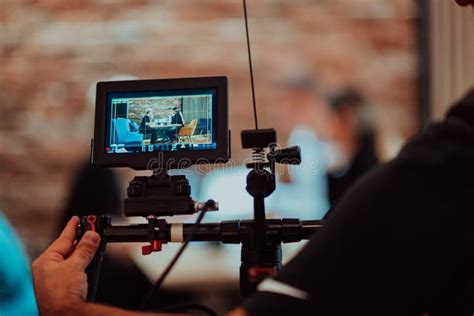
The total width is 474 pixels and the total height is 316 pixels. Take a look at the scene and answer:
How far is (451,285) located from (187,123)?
2.26 ft

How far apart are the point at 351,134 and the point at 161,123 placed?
0.93 metres

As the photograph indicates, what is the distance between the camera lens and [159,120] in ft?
3.79

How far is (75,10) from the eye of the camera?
6.95 ft

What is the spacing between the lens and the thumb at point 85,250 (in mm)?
949

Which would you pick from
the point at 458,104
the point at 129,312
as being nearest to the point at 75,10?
the point at 129,312

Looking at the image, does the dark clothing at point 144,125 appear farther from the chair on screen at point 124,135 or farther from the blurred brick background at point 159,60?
the blurred brick background at point 159,60

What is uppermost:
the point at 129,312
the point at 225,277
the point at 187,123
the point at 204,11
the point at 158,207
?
the point at 204,11

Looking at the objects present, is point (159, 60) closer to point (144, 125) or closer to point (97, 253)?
point (144, 125)

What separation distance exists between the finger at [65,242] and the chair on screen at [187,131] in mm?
248

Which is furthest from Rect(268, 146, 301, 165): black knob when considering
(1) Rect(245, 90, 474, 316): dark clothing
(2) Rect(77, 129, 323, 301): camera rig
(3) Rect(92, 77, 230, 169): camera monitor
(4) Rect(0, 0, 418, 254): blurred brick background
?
(4) Rect(0, 0, 418, 254): blurred brick background

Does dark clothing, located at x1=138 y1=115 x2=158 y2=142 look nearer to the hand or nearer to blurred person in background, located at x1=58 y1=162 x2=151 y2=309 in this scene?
the hand

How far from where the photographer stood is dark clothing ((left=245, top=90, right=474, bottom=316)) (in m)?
0.52

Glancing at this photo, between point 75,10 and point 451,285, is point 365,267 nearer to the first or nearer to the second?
point 451,285

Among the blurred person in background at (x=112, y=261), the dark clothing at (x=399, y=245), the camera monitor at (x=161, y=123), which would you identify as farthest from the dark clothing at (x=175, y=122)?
the blurred person in background at (x=112, y=261)
